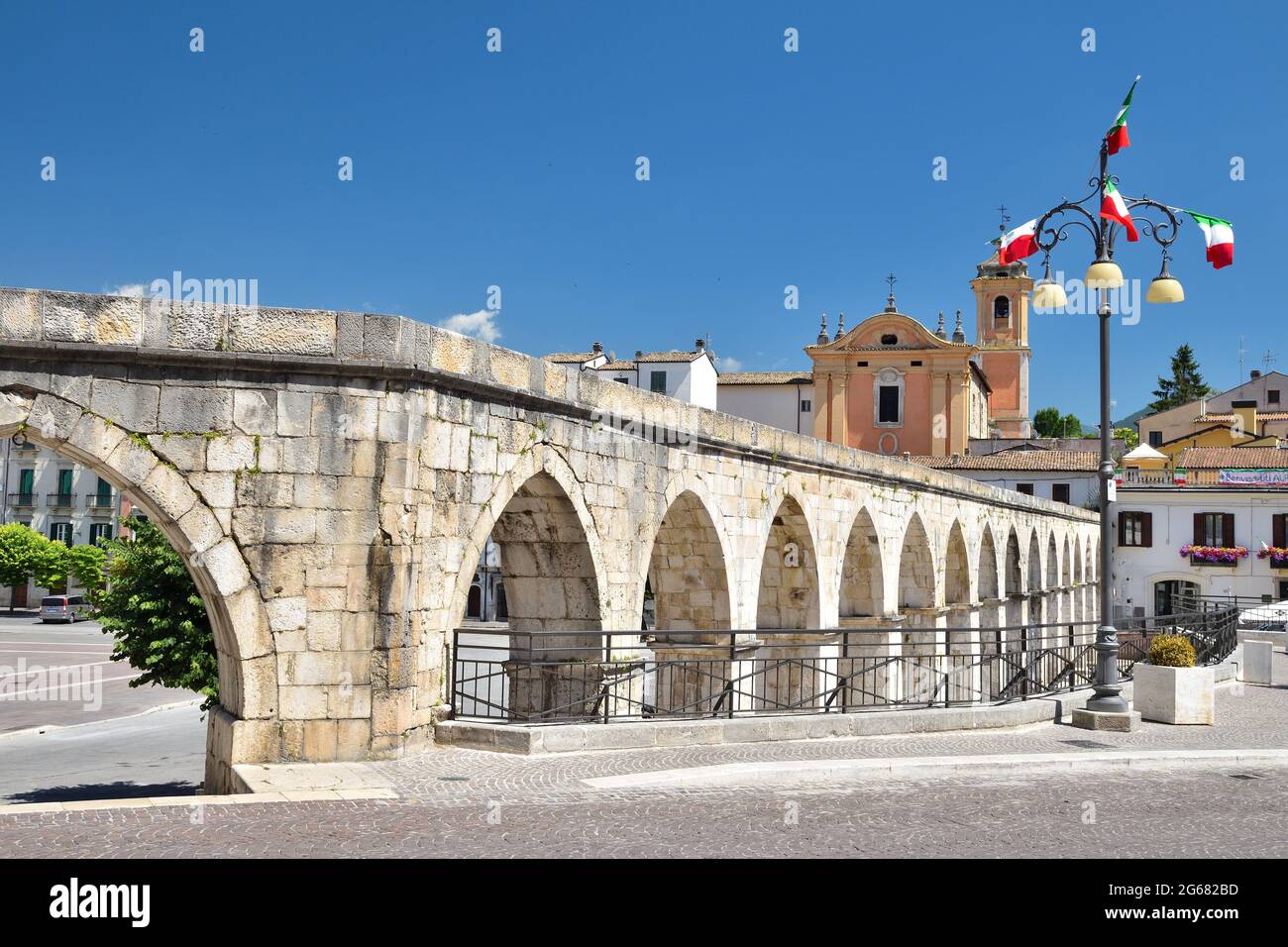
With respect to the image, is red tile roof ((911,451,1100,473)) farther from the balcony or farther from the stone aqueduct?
the stone aqueduct

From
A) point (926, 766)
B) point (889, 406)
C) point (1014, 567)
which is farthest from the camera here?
point (889, 406)

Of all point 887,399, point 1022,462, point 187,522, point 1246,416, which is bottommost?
point 187,522

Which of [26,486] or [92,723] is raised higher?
[26,486]

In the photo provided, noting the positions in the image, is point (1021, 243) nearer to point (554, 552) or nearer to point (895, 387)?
point (554, 552)

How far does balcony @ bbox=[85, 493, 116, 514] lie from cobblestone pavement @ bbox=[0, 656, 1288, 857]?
46706 millimetres

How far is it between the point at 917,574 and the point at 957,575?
4373 millimetres

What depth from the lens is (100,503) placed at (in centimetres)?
5025

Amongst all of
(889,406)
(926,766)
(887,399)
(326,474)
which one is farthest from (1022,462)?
(326,474)

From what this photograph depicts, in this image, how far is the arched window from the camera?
64.4 metres

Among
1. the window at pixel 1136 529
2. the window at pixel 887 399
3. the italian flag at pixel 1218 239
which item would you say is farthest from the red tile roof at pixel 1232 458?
the italian flag at pixel 1218 239

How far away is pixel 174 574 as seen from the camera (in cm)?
1459

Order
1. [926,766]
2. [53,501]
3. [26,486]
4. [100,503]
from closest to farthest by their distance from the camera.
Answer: [926,766], [100,503], [53,501], [26,486]
